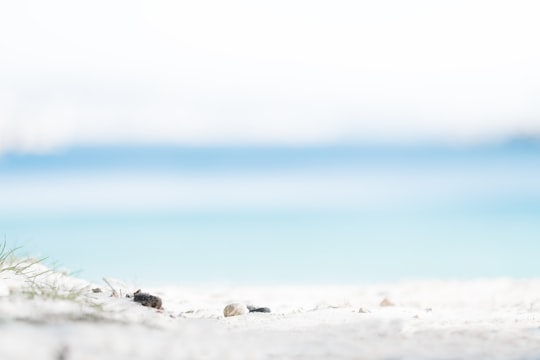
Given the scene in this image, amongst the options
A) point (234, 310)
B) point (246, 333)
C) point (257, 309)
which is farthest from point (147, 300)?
point (246, 333)

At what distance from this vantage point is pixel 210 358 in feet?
13.3

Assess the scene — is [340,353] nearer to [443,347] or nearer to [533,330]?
[443,347]

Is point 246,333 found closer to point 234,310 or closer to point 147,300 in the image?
point 147,300

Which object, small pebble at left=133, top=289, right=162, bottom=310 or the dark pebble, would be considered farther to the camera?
the dark pebble

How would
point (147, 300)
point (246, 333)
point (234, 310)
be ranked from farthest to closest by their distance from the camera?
point (234, 310)
point (147, 300)
point (246, 333)

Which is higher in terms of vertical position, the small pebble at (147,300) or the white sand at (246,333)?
the small pebble at (147,300)

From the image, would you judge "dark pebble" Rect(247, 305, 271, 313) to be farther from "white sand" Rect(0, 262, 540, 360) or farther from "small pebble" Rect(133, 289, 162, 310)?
"small pebble" Rect(133, 289, 162, 310)

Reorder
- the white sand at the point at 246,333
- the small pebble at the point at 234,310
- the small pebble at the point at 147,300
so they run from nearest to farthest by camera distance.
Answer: the white sand at the point at 246,333
the small pebble at the point at 147,300
the small pebble at the point at 234,310

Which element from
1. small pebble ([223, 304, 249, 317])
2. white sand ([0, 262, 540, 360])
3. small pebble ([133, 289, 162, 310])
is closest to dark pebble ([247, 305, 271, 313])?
small pebble ([223, 304, 249, 317])

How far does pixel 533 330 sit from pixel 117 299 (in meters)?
2.96

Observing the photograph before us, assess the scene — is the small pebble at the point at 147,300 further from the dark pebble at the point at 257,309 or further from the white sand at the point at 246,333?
the dark pebble at the point at 257,309

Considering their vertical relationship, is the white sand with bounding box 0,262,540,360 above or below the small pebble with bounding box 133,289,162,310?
below

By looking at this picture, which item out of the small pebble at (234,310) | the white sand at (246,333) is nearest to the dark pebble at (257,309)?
the small pebble at (234,310)

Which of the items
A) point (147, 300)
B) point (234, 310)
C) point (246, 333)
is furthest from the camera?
point (234, 310)
